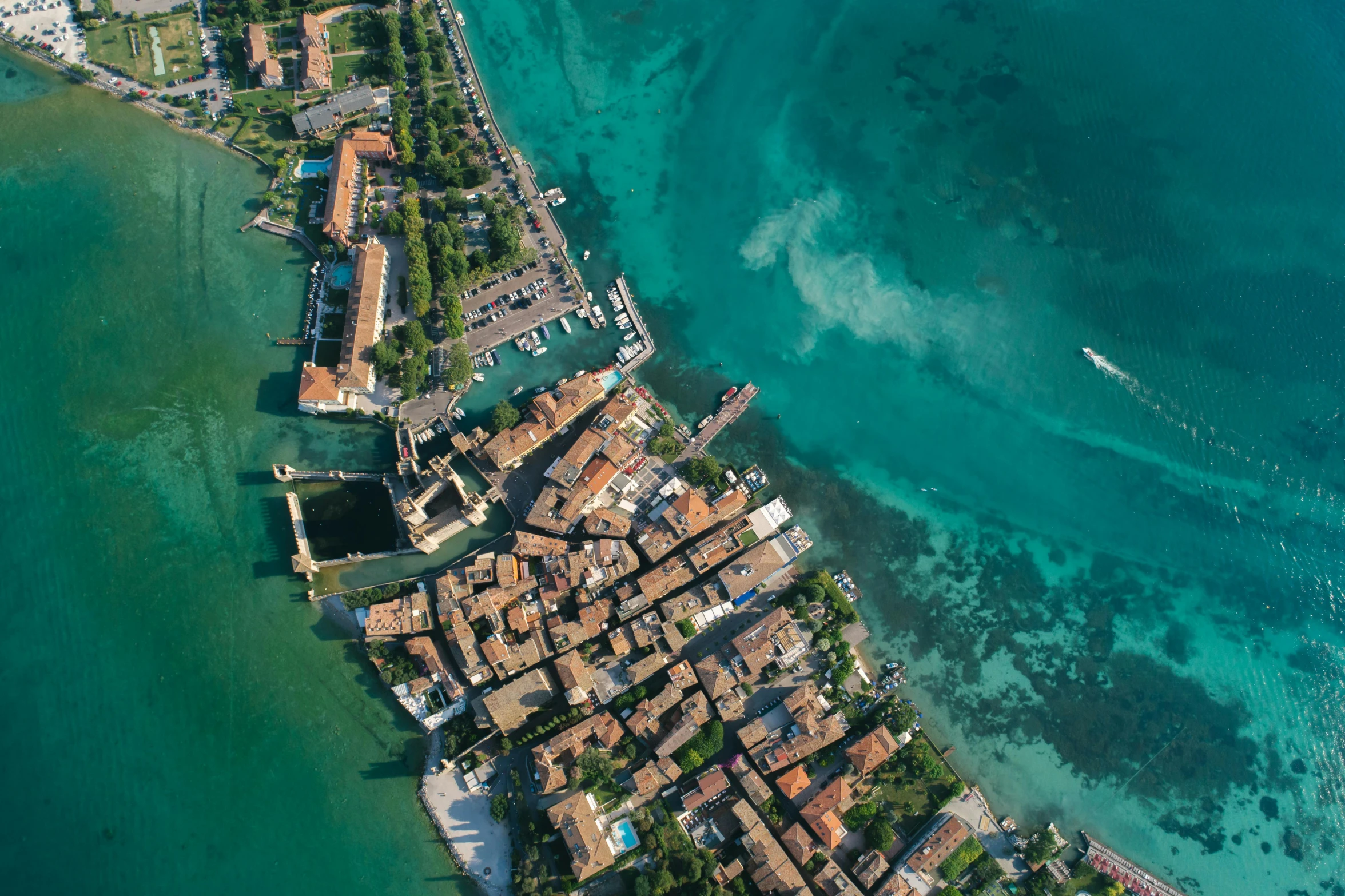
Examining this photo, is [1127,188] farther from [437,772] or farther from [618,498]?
[437,772]

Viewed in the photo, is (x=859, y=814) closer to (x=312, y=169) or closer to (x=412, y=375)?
(x=412, y=375)

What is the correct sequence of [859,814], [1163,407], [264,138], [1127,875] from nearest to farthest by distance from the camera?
[859,814], [1127,875], [1163,407], [264,138]

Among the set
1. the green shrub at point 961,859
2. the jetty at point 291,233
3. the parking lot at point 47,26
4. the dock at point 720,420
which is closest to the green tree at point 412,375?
the jetty at point 291,233

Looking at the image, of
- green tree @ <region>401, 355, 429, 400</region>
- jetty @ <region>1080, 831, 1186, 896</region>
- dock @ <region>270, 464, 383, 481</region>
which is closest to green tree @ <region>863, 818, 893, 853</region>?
jetty @ <region>1080, 831, 1186, 896</region>

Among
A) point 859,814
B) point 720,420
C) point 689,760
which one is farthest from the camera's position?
point 720,420

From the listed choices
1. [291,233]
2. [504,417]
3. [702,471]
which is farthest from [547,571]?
[291,233]

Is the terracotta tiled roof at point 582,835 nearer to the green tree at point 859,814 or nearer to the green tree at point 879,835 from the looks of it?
the green tree at point 859,814
